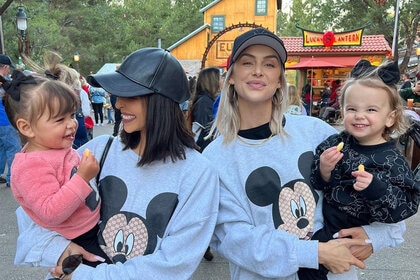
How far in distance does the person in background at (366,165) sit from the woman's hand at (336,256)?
0.08 meters

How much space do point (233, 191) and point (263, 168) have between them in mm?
167

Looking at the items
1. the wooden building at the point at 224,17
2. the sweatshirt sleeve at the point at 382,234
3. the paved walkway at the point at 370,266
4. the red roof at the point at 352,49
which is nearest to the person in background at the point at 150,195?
the sweatshirt sleeve at the point at 382,234

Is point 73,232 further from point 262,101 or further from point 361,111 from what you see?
point 361,111

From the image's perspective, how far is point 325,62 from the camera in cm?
1541

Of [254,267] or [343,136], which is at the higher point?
[343,136]

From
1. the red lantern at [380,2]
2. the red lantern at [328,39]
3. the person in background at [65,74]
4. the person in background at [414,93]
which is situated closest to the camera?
the person in background at [65,74]

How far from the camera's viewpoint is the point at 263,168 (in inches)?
64.1

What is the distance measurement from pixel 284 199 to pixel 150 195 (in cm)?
58

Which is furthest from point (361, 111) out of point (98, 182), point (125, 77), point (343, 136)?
point (98, 182)

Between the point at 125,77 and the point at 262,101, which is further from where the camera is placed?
the point at 262,101

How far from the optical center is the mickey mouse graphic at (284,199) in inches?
63.2

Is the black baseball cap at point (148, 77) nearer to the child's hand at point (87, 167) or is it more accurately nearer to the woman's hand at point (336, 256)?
the child's hand at point (87, 167)

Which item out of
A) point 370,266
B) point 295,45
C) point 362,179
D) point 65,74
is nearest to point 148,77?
point 362,179

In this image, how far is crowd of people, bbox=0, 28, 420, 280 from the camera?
146cm
